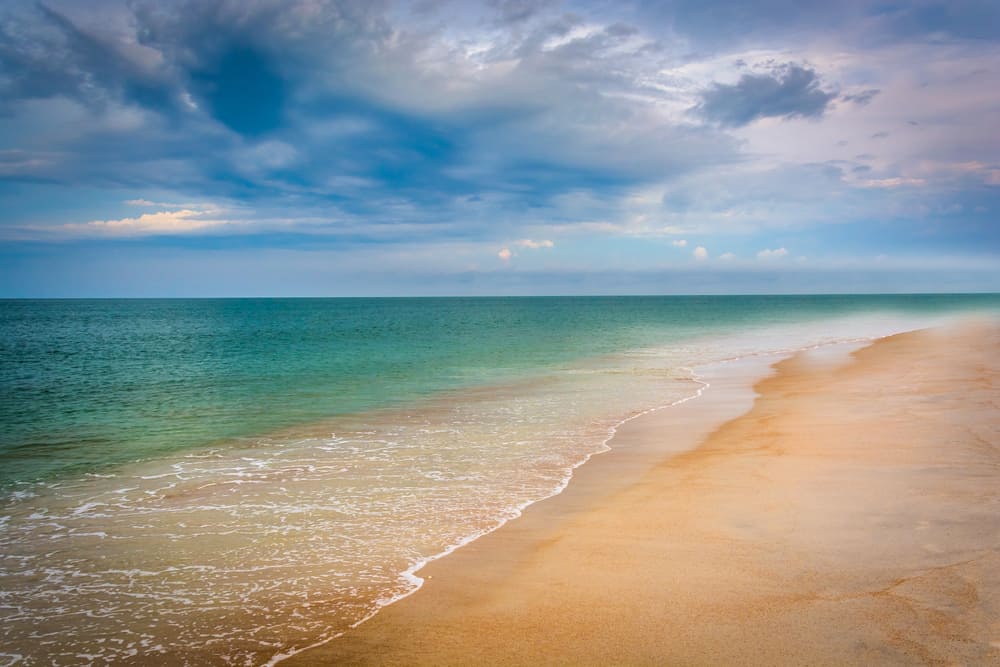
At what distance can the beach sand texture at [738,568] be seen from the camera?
4.96 m

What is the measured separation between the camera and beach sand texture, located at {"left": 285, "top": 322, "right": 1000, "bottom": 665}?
496 centimetres

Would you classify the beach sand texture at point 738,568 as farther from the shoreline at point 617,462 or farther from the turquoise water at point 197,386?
the turquoise water at point 197,386

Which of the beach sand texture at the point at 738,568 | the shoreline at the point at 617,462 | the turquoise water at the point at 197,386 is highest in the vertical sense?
the beach sand texture at the point at 738,568

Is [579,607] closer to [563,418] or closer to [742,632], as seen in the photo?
[742,632]

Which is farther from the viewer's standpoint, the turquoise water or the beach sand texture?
the turquoise water

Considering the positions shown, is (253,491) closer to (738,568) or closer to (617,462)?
(617,462)

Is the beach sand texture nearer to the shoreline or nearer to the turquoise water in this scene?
the shoreline

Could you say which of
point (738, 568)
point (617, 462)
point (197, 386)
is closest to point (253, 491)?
point (617, 462)

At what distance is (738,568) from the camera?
636 cm

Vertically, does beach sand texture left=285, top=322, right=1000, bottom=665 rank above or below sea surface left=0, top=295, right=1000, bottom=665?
above

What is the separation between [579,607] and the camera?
5.70 metres

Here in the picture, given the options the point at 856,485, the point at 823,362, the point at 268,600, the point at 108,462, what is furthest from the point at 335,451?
the point at 823,362

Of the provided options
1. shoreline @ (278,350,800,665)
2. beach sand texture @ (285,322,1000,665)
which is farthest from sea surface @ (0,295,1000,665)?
beach sand texture @ (285,322,1000,665)

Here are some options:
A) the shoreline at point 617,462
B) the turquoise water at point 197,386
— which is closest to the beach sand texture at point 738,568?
the shoreline at point 617,462
